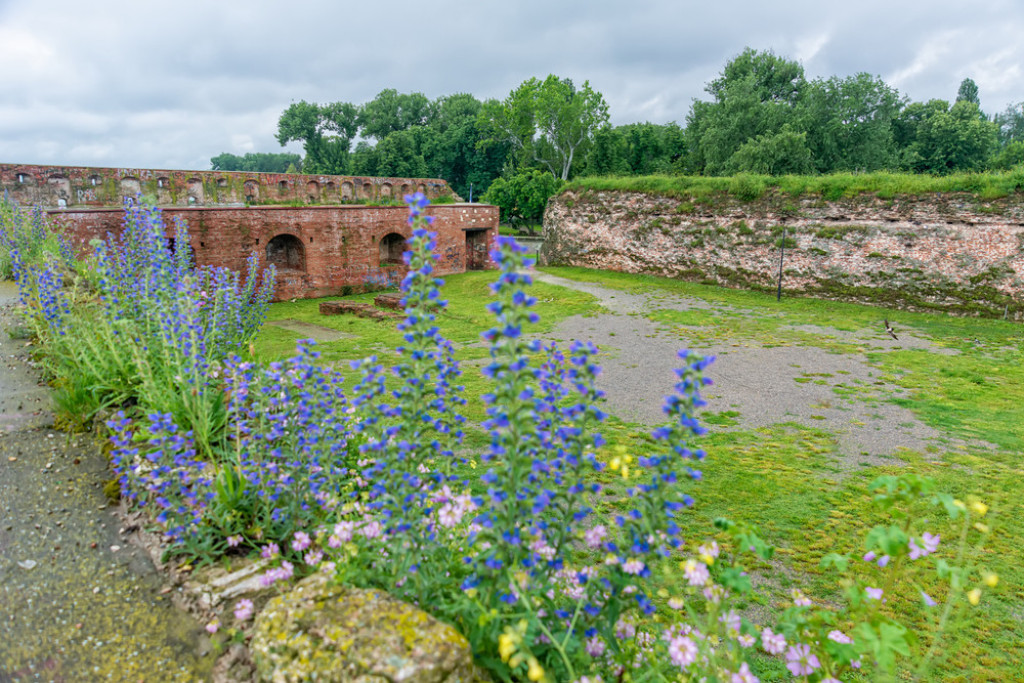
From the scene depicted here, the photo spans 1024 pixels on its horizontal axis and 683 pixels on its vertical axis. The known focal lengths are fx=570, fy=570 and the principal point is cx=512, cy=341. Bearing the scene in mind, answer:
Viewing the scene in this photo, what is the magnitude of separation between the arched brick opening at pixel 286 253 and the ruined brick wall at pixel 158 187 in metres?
4.74

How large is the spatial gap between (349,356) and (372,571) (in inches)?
357

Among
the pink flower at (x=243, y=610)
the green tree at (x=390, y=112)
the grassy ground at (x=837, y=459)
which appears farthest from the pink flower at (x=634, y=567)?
the green tree at (x=390, y=112)

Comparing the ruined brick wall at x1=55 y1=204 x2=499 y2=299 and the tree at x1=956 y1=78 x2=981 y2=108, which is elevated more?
the tree at x1=956 y1=78 x2=981 y2=108

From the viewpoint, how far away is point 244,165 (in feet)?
334

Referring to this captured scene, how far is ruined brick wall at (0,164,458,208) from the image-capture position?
73.0ft

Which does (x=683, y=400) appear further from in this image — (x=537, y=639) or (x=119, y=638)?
(x=119, y=638)

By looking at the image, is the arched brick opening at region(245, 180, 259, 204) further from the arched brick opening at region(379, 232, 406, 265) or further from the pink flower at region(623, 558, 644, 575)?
the pink flower at region(623, 558, 644, 575)

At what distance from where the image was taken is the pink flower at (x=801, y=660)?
6.49ft

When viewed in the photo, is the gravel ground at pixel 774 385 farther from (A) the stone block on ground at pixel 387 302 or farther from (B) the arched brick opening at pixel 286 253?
(B) the arched brick opening at pixel 286 253

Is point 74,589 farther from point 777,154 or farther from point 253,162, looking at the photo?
point 253,162

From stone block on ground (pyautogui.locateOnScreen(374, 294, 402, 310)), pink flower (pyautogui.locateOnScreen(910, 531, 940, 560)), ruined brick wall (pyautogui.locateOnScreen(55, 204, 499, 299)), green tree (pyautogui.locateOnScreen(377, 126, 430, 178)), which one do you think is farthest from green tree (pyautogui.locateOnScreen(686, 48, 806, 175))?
pink flower (pyautogui.locateOnScreen(910, 531, 940, 560))

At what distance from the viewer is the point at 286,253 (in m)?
19.6

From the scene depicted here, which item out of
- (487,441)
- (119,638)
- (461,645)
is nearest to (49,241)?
(487,441)

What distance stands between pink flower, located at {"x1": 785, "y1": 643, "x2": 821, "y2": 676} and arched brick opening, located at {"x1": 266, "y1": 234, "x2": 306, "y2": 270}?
753 inches
